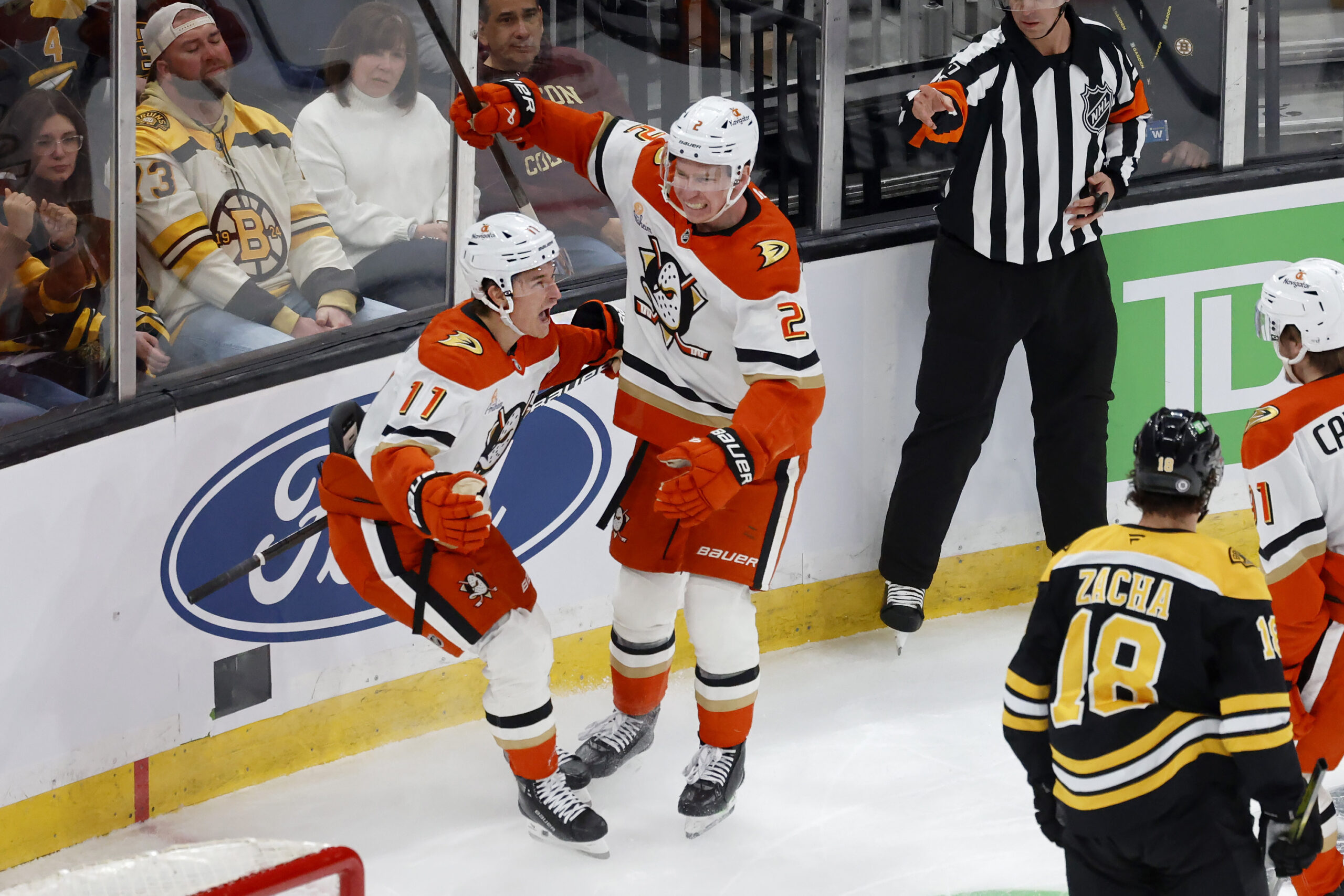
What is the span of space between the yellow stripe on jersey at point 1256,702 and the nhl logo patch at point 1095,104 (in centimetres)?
208

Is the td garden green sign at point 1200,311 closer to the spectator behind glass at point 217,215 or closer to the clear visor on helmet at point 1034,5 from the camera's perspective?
the clear visor on helmet at point 1034,5

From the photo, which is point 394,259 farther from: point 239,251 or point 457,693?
point 457,693

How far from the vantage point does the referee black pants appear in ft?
12.8

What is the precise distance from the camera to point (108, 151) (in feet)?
9.97

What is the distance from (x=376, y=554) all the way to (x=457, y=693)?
75cm

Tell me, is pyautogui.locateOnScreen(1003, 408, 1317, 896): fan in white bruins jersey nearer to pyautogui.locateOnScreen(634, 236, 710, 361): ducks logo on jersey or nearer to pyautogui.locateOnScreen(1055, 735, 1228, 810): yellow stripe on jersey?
pyautogui.locateOnScreen(1055, 735, 1228, 810): yellow stripe on jersey

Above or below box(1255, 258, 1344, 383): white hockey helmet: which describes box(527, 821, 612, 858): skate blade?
below

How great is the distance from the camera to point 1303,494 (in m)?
2.64

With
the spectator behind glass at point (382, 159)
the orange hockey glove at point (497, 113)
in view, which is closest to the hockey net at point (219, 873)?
Result: the orange hockey glove at point (497, 113)

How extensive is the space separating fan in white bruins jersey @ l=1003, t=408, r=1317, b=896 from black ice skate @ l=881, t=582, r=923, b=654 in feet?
5.75

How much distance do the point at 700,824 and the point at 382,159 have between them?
1512 millimetres

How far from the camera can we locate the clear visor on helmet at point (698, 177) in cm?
294

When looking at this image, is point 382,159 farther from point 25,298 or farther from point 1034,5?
point 1034,5

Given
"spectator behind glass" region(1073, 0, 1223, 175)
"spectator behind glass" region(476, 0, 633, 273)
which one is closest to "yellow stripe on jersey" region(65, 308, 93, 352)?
"spectator behind glass" region(476, 0, 633, 273)
